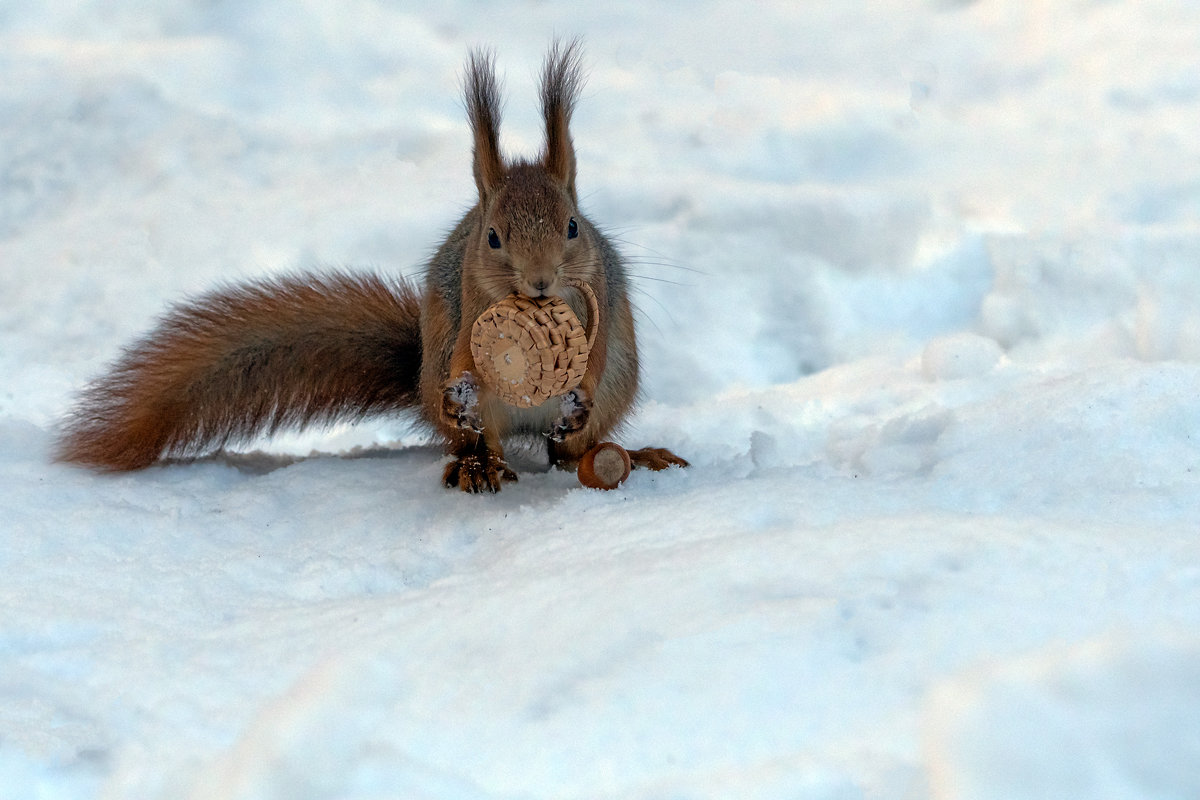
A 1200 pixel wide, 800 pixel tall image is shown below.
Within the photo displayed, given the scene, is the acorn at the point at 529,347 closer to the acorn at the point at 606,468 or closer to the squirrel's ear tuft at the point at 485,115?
the acorn at the point at 606,468

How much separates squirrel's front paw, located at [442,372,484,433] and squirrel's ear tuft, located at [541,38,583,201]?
1.12 feet

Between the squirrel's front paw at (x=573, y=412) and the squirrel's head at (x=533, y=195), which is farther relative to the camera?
the squirrel's front paw at (x=573, y=412)

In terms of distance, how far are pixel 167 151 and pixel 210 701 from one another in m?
2.66

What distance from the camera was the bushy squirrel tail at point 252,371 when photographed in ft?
5.98

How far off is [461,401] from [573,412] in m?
0.17

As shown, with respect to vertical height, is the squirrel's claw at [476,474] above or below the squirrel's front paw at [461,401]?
below

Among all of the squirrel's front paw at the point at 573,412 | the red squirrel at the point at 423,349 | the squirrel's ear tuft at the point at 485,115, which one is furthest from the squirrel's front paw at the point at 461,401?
the squirrel's ear tuft at the point at 485,115

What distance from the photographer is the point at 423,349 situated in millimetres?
1892

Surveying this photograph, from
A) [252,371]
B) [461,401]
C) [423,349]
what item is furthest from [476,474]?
[252,371]

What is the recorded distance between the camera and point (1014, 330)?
2619 mm

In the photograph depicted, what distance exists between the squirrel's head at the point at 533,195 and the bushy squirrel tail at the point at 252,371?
1.31 feet

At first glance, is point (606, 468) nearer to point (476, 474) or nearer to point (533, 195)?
point (476, 474)

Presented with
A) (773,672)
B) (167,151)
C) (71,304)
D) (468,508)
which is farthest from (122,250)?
(773,672)

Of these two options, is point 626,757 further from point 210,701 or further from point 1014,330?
point 1014,330
